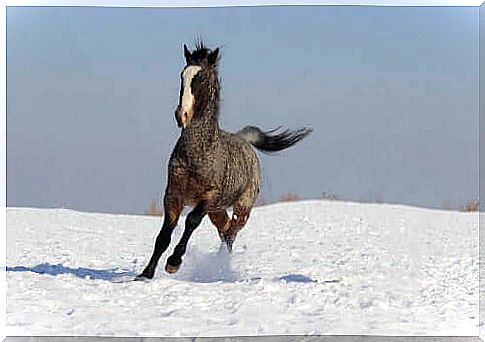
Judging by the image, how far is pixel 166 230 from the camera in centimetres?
530

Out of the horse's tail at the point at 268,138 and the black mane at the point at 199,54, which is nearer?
the black mane at the point at 199,54

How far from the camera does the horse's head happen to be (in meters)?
5.10

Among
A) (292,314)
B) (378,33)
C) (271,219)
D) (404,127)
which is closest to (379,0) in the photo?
(378,33)

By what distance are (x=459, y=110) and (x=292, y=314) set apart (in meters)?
1.27

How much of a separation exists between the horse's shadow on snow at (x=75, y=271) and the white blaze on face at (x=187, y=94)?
31.8 inches

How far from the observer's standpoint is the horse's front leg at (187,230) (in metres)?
5.25

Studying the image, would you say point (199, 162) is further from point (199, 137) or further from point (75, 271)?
point (75, 271)

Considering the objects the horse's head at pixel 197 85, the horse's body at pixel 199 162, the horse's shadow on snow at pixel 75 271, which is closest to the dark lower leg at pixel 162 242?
the horse's body at pixel 199 162

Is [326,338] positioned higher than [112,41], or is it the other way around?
[112,41]

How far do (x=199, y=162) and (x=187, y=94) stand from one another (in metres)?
0.32

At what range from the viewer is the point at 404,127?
555 centimetres

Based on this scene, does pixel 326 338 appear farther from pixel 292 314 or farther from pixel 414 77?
pixel 414 77

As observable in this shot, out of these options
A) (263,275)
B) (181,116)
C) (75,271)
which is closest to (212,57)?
(181,116)

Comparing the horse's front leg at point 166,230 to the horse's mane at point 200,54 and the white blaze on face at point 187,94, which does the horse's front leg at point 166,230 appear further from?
the horse's mane at point 200,54
